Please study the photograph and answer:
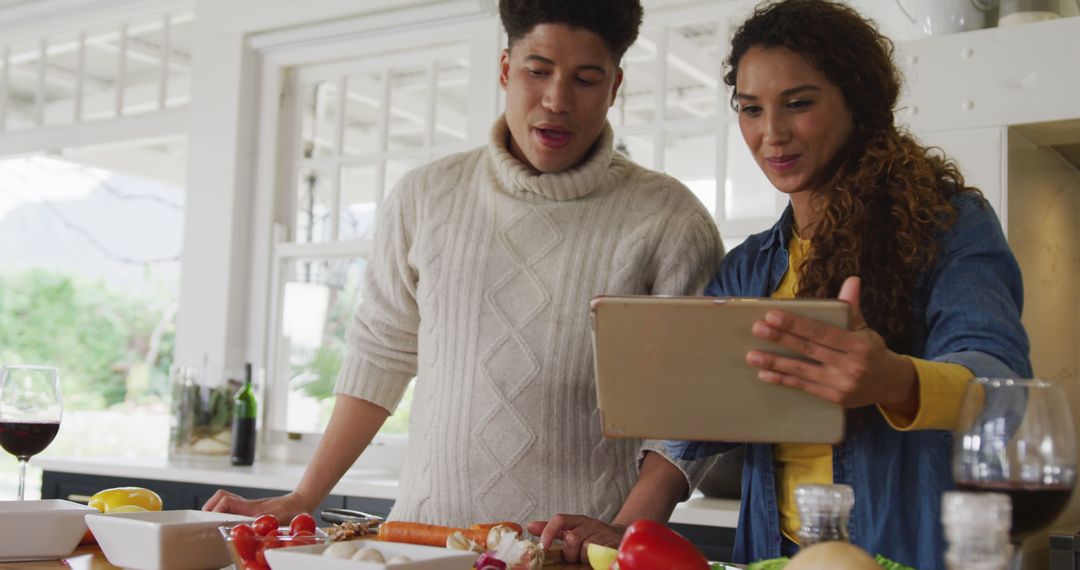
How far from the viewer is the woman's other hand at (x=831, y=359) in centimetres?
106

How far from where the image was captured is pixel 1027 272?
2.37 m

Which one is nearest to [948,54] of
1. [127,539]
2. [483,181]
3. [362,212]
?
[483,181]

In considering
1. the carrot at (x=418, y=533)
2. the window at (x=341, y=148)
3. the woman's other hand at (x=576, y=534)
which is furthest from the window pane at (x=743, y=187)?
the carrot at (x=418, y=533)

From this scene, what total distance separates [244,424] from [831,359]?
2970 mm

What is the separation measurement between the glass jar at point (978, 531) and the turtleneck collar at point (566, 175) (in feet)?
3.48

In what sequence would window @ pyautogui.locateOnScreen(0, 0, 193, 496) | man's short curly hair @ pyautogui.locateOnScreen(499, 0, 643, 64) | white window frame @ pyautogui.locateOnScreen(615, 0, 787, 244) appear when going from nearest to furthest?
man's short curly hair @ pyautogui.locateOnScreen(499, 0, 643, 64)
white window frame @ pyautogui.locateOnScreen(615, 0, 787, 244)
window @ pyautogui.locateOnScreen(0, 0, 193, 496)

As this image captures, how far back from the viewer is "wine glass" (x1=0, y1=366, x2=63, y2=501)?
1.38 meters

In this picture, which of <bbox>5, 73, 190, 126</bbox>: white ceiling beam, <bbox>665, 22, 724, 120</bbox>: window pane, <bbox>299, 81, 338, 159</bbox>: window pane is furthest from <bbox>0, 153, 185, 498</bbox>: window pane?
<bbox>665, 22, 724, 120</bbox>: window pane

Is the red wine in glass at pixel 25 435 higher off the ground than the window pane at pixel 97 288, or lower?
lower

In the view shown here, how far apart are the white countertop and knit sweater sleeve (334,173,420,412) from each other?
1.02 meters

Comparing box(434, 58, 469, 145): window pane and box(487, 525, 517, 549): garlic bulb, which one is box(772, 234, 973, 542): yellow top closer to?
box(487, 525, 517, 549): garlic bulb

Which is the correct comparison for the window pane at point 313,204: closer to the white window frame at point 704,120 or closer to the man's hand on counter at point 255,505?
the white window frame at point 704,120

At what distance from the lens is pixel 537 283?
5.51 feet

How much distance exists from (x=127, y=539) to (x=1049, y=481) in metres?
0.88
